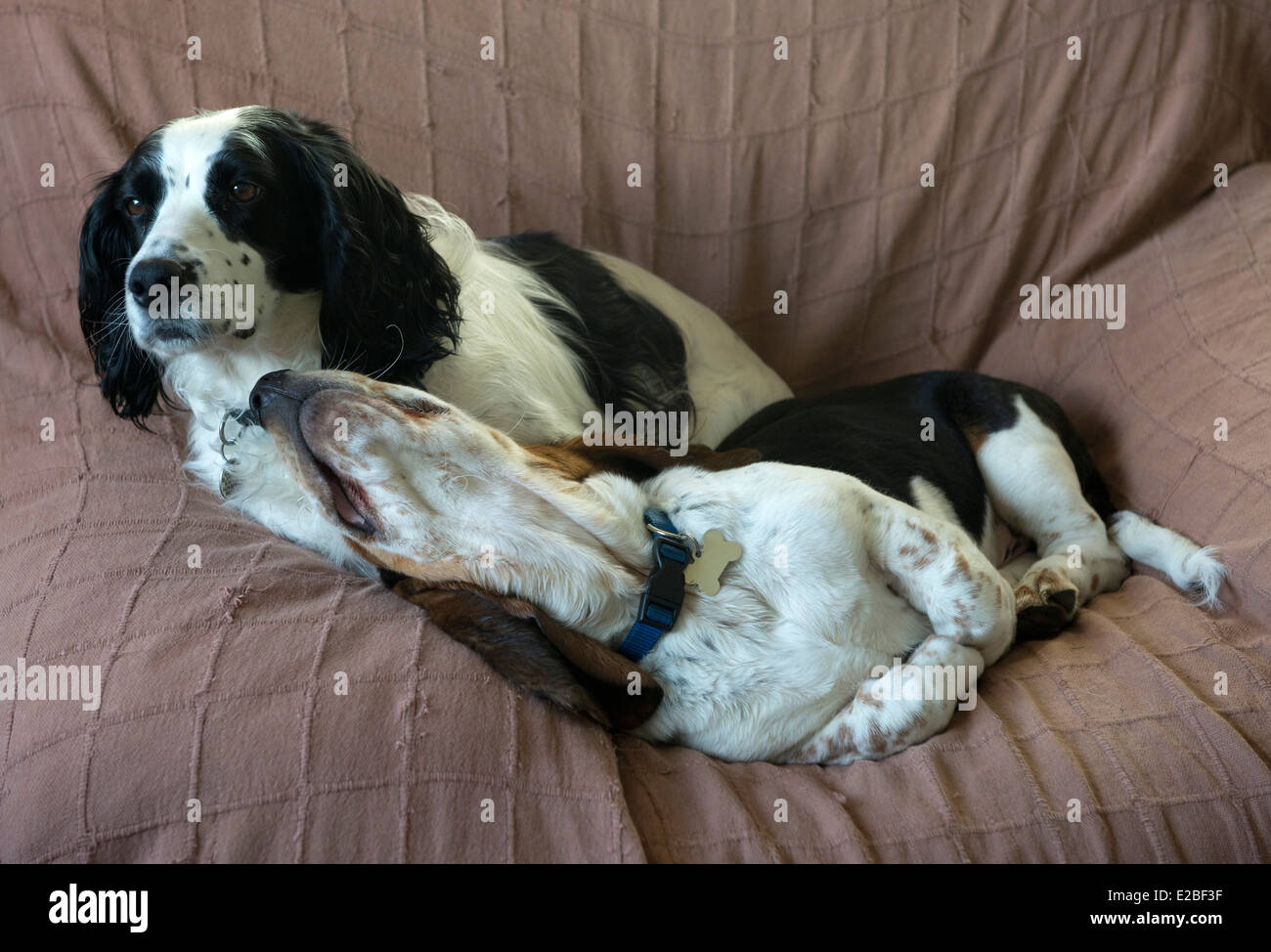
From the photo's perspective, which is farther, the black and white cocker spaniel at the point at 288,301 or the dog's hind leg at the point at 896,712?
the black and white cocker spaniel at the point at 288,301

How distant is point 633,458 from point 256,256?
70 centimetres

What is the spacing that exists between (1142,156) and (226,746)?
2358 mm

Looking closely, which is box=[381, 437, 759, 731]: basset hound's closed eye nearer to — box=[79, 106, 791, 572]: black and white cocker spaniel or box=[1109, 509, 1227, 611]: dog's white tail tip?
box=[79, 106, 791, 572]: black and white cocker spaniel

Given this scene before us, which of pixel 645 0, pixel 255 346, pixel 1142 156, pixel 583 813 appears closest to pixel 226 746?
pixel 583 813

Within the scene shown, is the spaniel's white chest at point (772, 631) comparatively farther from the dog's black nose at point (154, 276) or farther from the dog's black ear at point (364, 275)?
the dog's black nose at point (154, 276)

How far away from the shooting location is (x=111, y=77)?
7.55 feet

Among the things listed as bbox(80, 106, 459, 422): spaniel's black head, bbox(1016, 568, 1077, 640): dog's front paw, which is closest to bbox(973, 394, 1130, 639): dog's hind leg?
bbox(1016, 568, 1077, 640): dog's front paw

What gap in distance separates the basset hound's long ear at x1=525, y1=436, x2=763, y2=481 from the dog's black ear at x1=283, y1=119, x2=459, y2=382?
15.0 inches

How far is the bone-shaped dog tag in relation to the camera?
5.29 ft

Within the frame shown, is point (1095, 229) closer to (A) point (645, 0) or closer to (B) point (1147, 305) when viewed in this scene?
(B) point (1147, 305)

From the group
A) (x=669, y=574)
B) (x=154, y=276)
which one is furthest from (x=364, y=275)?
(x=669, y=574)

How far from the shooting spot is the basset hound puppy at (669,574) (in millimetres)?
1475

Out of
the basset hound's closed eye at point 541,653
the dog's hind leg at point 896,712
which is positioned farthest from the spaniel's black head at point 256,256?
the dog's hind leg at point 896,712

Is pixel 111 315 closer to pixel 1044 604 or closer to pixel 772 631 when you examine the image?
pixel 772 631
